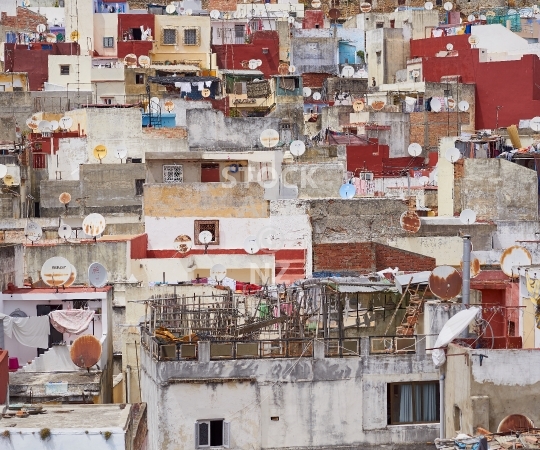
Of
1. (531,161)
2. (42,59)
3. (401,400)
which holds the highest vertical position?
(42,59)

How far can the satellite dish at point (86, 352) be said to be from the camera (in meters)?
28.8

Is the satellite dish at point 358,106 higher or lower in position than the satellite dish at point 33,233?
higher

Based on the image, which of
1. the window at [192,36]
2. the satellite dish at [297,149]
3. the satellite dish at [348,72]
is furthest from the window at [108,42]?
the satellite dish at [297,149]

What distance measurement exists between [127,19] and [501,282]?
43.4 meters

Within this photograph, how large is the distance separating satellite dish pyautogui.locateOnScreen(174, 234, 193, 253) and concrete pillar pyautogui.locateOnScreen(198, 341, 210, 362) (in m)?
16.2

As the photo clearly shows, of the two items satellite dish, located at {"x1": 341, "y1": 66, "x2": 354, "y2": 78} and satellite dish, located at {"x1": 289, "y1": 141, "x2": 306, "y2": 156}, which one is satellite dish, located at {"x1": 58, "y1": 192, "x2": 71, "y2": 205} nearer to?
satellite dish, located at {"x1": 289, "y1": 141, "x2": 306, "y2": 156}

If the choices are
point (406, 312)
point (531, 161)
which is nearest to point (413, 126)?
point (531, 161)

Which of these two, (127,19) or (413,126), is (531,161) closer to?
(413,126)

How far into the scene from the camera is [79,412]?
23.0 meters

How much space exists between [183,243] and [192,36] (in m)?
30.3

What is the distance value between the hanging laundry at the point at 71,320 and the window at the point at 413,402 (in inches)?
349

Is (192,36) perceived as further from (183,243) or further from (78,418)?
(78,418)

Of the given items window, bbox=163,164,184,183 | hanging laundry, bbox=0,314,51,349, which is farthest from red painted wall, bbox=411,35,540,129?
hanging laundry, bbox=0,314,51,349

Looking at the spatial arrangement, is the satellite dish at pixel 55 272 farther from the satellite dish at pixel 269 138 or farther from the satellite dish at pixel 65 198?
the satellite dish at pixel 269 138
